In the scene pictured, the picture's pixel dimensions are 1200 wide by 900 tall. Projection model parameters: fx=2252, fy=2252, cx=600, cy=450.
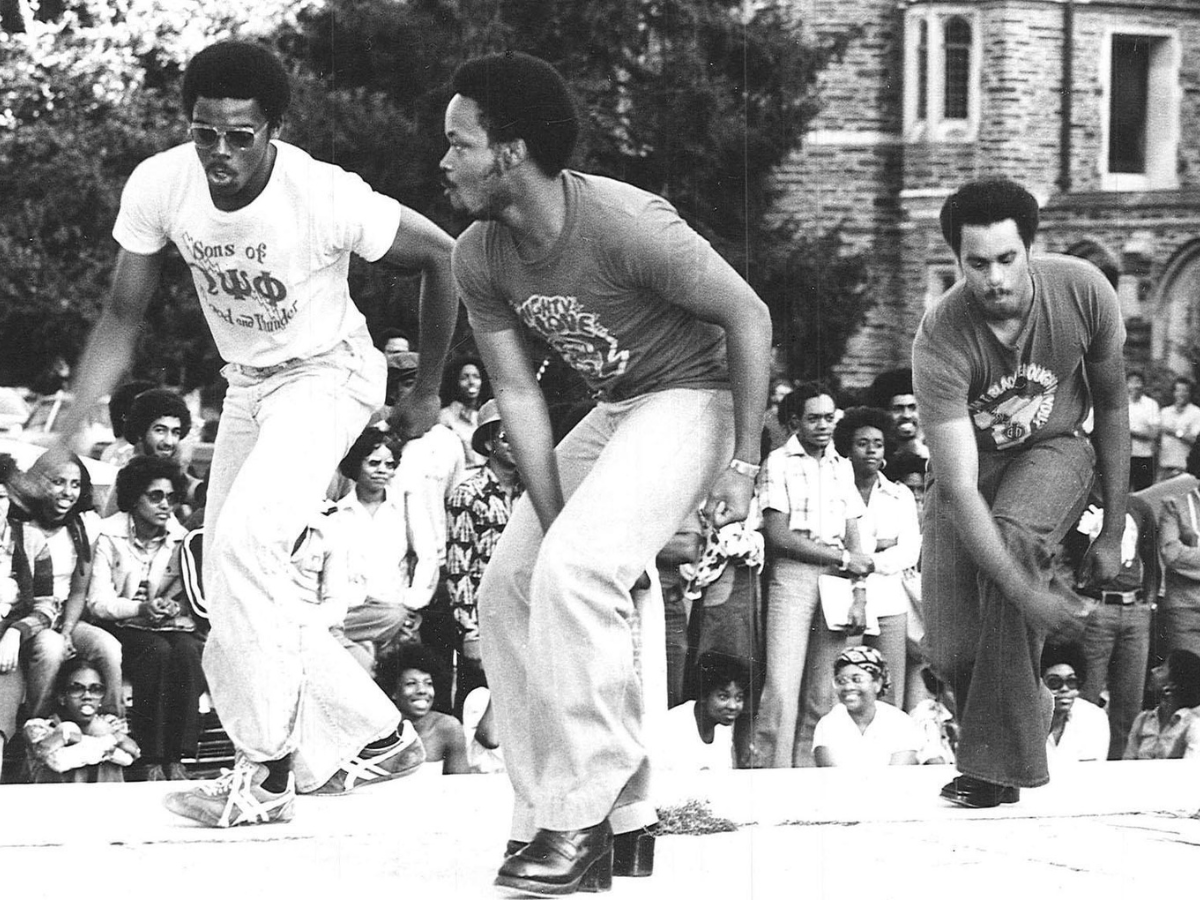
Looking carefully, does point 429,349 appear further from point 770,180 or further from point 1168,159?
point 1168,159

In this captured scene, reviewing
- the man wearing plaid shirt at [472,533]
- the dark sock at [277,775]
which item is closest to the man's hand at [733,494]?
the dark sock at [277,775]

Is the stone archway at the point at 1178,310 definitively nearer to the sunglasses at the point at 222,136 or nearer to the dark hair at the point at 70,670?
the dark hair at the point at 70,670

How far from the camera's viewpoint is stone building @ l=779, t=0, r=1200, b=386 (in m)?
32.7

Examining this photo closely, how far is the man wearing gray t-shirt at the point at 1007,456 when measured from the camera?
6242 mm

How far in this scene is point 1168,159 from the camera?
34031mm

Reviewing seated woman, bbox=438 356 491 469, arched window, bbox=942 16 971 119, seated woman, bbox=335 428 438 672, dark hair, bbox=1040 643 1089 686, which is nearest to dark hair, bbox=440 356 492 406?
seated woman, bbox=438 356 491 469

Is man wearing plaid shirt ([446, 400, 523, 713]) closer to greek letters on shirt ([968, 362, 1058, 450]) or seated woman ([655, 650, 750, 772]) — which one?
seated woman ([655, 650, 750, 772])

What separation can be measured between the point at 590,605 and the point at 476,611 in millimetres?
3061

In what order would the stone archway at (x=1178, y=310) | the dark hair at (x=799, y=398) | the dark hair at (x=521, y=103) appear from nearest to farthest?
the dark hair at (x=521, y=103), the dark hair at (x=799, y=398), the stone archway at (x=1178, y=310)

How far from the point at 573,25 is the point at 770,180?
15.4ft

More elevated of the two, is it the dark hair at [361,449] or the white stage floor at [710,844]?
the dark hair at [361,449]

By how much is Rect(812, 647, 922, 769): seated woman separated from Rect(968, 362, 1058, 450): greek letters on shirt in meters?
2.82

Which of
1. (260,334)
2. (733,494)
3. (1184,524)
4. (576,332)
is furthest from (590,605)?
(1184,524)

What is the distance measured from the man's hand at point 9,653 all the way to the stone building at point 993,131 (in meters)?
24.9
